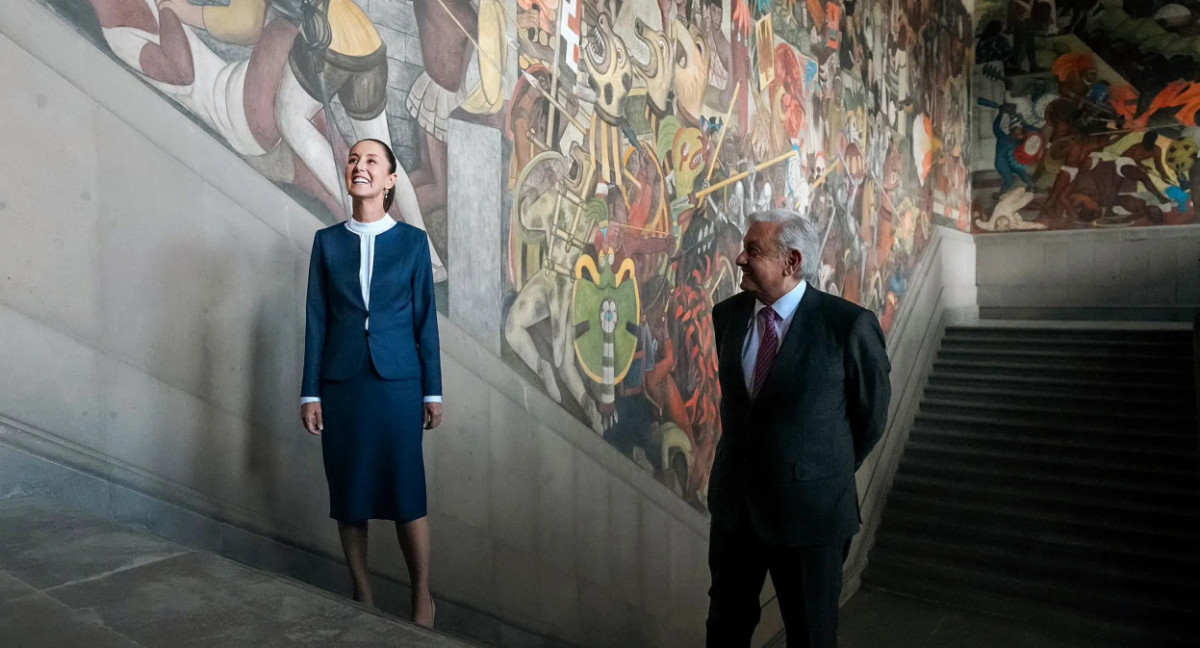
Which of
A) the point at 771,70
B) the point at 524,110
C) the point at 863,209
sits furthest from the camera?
the point at 863,209

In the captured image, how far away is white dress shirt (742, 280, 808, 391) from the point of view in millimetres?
2938

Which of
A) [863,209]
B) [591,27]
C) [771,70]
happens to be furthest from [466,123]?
[863,209]

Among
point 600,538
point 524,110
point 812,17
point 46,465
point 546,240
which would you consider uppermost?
point 812,17

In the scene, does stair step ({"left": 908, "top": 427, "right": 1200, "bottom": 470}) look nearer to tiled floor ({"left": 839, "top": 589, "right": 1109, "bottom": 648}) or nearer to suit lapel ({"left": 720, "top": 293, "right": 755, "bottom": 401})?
tiled floor ({"left": 839, "top": 589, "right": 1109, "bottom": 648})

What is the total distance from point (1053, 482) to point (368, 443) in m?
8.49

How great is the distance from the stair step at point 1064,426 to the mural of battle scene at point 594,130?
2.50m

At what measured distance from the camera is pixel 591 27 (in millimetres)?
4980

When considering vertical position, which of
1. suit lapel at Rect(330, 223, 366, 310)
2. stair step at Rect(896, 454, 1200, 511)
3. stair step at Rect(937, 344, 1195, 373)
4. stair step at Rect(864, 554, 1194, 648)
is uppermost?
suit lapel at Rect(330, 223, 366, 310)

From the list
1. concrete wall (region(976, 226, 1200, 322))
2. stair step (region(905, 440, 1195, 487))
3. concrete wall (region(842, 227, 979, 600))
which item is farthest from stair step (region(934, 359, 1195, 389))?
concrete wall (region(976, 226, 1200, 322))

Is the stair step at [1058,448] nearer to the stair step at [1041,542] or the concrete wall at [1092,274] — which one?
the stair step at [1041,542]

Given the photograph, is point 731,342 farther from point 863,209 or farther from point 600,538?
point 863,209

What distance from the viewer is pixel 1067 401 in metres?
9.90

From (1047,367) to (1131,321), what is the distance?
3.55m

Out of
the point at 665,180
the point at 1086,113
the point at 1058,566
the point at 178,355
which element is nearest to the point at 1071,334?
the point at 1058,566
